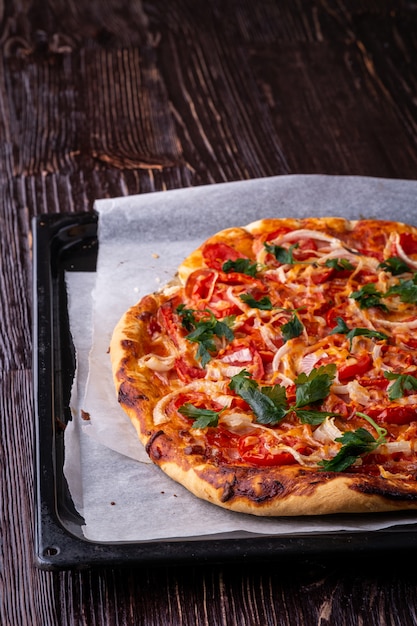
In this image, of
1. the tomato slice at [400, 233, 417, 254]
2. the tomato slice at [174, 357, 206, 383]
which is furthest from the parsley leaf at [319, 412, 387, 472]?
the tomato slice at [400, 233, 417, 254]

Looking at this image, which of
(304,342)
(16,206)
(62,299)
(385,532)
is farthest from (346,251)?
(16,206)

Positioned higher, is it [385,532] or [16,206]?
[16,206]

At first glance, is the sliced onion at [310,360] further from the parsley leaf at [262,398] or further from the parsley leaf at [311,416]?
the parsley leaf at [311,416]

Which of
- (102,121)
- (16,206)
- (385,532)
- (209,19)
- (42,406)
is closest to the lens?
(385,532)

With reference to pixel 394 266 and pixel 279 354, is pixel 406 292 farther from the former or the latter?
pixel 279 354

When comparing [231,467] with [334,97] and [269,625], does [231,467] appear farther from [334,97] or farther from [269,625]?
[334,97]

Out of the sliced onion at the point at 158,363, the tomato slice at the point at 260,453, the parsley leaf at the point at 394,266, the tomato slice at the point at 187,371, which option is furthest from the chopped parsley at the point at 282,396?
the parsley leaf at the point at 394,266

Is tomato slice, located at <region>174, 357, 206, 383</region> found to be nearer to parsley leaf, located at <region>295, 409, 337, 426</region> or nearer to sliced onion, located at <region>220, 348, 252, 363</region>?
sliced onion, located at <region>220, 348, 252, 363</region>
